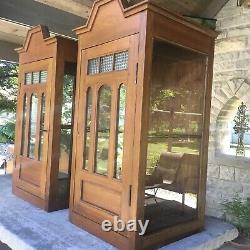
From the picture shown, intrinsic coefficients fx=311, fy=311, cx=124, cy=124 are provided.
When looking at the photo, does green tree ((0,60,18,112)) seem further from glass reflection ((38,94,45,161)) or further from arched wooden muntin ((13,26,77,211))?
glass reflection ((38,94,45,161))

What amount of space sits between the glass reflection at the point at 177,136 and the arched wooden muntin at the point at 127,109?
4 centimetres

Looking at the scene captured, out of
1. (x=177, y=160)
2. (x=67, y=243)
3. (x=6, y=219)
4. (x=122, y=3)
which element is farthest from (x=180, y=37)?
(x=6, y=219)

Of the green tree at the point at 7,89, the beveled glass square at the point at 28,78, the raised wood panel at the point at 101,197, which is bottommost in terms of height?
the raised wood panel at the point at 101,197

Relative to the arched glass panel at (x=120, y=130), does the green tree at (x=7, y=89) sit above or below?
above

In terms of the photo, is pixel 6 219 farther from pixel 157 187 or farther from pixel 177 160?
pixel 177 160

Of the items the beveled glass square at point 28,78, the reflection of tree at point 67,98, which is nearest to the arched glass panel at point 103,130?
the reflection of tree at point 67,98

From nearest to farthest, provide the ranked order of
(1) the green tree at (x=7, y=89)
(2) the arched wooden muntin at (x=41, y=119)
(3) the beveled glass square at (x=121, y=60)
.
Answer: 1. (3) the beveled glass square at (x=121, y=60)
2. (2) the arched wooden muntin at (x=41, y=119)
3. (1) the green tree at (x=7, y=89)

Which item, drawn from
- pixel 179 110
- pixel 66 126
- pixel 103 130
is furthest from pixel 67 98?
pixel 179 110

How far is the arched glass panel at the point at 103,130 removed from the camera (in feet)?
6.73

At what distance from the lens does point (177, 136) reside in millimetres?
2359

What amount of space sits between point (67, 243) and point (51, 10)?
2137 mm

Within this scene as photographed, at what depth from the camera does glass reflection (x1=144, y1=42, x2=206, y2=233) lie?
85.8 inches

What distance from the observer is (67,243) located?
1.97 metres

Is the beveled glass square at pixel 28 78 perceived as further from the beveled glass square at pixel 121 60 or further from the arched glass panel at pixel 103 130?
the beveled glass square at pixel 121 60
